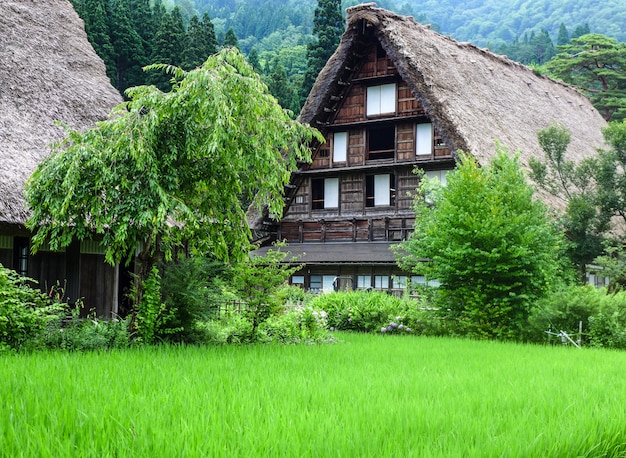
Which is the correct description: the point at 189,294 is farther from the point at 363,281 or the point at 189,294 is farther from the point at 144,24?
the point at 144,24

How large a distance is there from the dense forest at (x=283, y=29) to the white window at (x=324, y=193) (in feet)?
39.8

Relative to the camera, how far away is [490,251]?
15.4 metres

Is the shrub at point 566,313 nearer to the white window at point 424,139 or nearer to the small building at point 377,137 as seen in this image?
the small building at point 377,137

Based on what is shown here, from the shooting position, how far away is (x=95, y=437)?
15.0ft

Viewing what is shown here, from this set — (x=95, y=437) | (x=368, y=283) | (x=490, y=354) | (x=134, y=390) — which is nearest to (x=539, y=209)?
(x=490, y=354)

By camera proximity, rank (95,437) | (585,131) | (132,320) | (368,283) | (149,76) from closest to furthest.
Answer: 1. (95,437)
2. (132,320)
3. (368,283)
4. (585,131)
5. (149,76)

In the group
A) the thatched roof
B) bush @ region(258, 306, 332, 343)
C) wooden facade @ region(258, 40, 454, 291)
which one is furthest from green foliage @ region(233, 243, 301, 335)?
wooden facade @ region(258, 40, 454, 291)

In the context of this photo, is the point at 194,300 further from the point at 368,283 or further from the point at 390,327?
the point at 368,283

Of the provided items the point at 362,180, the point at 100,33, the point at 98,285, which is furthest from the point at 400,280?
the point at 100,33

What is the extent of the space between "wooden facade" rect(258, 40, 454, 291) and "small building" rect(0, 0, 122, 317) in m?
9.58

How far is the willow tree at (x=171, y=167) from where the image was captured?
10.2 metres

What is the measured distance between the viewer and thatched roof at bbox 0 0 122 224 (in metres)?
13.1

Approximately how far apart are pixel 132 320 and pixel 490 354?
5511mm

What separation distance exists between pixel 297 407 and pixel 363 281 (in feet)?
62.5
